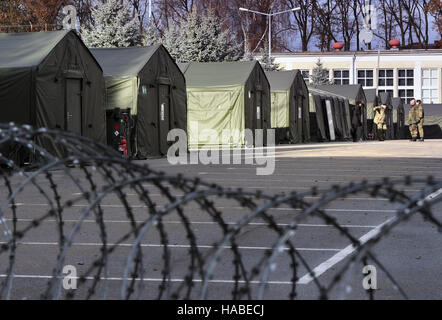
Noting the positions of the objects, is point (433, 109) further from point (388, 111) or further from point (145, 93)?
point (145, 93)

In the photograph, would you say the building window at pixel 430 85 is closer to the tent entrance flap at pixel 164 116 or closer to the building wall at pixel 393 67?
the building wall at pixel 393 67

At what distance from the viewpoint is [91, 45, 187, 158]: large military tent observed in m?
25.7

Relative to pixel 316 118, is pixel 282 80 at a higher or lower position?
higher

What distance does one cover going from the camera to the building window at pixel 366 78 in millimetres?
80838

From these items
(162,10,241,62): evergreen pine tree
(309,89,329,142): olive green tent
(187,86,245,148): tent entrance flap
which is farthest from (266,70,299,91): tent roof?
(187,86,245,148): tent entrance flap

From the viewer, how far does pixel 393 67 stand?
265 feet

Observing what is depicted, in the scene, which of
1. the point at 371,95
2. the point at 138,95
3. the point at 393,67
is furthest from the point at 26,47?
the point at 393,67

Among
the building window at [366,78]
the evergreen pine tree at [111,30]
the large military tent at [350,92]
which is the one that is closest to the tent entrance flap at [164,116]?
the evergreen pine tree at [111,30]

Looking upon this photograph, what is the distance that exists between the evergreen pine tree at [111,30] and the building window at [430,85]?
154ft

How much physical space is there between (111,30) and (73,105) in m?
17.1

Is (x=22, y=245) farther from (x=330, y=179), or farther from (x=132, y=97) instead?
(x=132, y=97)

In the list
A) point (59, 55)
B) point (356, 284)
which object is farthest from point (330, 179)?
point (356, 284)

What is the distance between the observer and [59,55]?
2188 cm

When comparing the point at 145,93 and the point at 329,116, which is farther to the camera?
the point at 329,116
